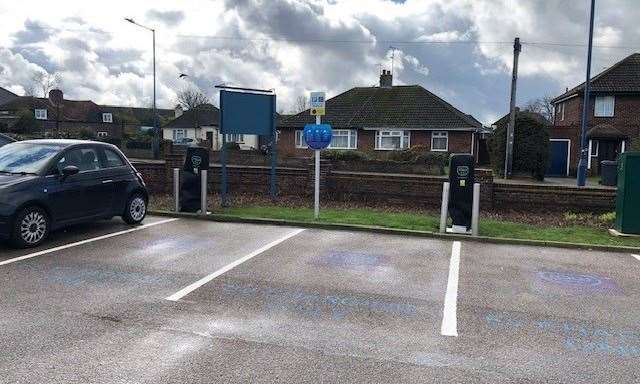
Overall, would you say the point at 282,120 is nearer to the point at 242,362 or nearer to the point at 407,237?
the point at 407,237

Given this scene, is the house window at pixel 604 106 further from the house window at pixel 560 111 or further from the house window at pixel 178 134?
the house window at pixel 178 134

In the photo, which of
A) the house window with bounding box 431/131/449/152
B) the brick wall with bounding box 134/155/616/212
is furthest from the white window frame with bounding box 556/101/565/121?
the brick wall with bounding box 134/155/616/212

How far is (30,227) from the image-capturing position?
7961 mm

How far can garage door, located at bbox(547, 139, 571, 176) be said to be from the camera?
32.1 m

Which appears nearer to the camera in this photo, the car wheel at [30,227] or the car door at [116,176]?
the car wheel at [30,227]

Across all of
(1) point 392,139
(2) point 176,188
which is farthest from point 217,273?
(1) point 392,139

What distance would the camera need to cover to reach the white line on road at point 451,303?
5.05m

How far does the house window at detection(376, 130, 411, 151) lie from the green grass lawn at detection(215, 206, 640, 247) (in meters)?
25.3

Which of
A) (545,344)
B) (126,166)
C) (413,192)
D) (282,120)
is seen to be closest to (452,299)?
(545,344)

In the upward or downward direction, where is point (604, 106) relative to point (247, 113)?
upward

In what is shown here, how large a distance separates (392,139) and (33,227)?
31.9m

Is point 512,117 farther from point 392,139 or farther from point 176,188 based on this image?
point 176,188

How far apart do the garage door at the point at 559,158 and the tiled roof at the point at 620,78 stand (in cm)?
410

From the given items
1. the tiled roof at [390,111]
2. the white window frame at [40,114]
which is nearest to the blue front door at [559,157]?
the tiled roof at [390,111]
